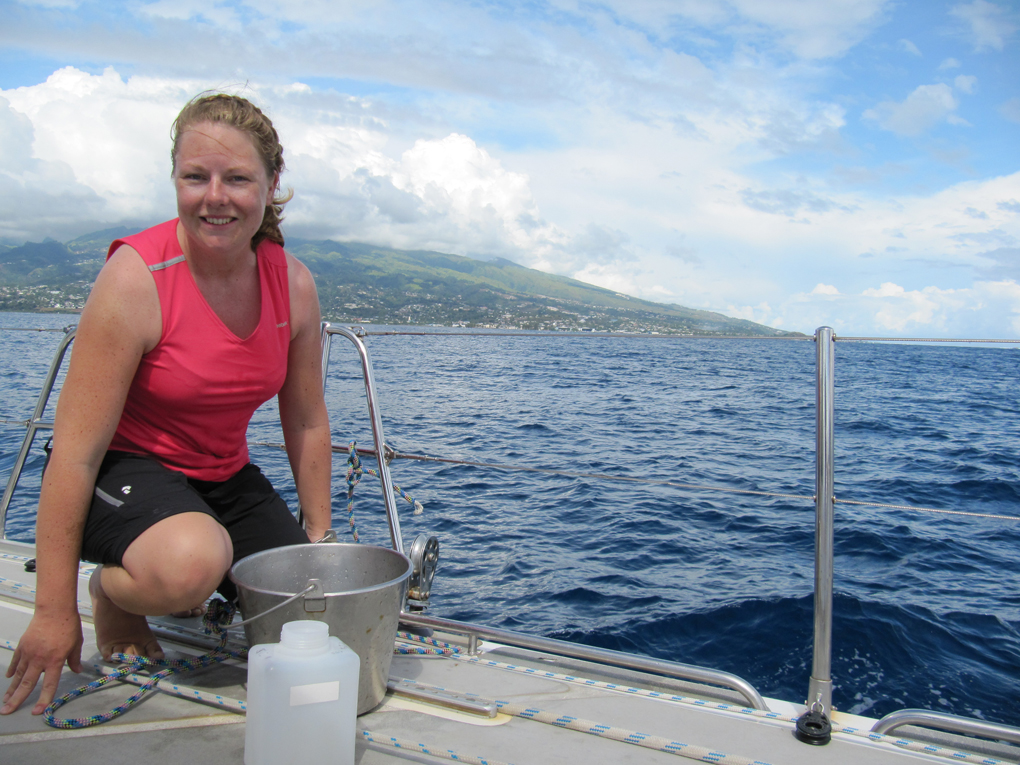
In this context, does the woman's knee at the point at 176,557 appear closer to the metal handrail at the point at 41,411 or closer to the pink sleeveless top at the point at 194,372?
the pink sleeveless top at the point at 194,372

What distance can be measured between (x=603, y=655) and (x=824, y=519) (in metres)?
0.60

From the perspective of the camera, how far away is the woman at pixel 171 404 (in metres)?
1.44

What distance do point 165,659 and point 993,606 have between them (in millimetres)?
4726

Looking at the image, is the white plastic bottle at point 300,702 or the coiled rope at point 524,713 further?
the coiled rope at point 524,713

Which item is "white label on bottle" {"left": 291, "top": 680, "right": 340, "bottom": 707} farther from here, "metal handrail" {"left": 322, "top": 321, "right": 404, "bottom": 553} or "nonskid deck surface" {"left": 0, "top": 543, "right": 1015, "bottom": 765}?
"metal handrail" {"left": 322, "top": 321, "right": 404, "bottom": 553}

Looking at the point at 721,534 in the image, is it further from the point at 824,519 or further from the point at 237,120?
the point at 237,120

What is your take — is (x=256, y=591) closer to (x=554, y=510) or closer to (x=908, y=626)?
(x=908, y=626)

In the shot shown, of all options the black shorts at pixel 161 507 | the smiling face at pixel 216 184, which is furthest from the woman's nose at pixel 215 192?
the black shorts at pixel 161 507

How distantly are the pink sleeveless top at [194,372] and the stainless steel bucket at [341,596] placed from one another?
0.29 meters

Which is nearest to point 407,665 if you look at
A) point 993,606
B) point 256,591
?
point 256,591

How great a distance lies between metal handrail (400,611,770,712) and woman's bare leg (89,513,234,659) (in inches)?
24.2

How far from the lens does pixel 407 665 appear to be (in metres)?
1.77

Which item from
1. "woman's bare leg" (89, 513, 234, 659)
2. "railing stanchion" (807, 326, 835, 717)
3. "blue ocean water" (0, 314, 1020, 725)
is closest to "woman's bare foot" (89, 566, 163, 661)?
"woman's bare leg" (89, 513, 234, 659)

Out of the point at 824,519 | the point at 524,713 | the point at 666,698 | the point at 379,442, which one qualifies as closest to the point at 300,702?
the point at 524,713
